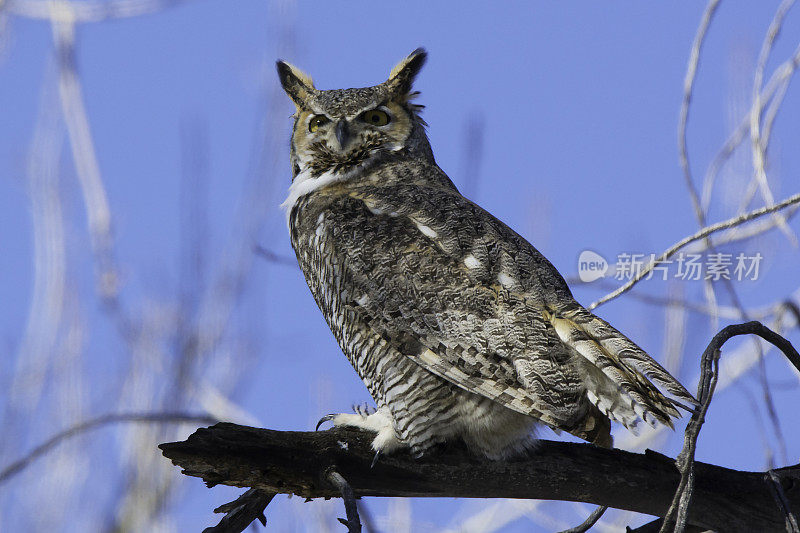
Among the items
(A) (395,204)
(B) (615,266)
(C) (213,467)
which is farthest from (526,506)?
(C) (213,467)

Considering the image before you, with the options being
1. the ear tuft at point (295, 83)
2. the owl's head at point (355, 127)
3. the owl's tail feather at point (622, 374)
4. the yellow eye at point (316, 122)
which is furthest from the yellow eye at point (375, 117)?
Result: the owl's tail feather at point (622, 374)

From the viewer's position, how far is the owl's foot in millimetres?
2410

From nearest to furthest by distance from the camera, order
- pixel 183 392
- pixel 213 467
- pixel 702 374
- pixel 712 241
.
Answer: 1. pixel 702 374
2. pixel 213 467
3. pixel 712 241
4. pixel 183 392

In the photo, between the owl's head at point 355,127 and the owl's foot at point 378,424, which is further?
the owl's head at point 355,127

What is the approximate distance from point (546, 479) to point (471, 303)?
51 centimetres

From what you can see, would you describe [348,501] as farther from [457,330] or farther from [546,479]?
[457,330]

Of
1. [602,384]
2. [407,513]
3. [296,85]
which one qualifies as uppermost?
[296,85]

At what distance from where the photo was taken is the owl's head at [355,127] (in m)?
3.26

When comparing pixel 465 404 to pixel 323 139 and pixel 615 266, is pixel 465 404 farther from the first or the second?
pixel 323 139

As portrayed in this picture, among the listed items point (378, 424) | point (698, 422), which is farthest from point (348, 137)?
point (698, 422)

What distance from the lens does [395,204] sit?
288 centimetres

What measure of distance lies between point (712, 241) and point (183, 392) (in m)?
2.05

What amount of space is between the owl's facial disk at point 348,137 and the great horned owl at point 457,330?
0.74 feet

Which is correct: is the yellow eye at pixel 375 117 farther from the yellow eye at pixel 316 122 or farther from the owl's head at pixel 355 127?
the yellow eye at pixel 316 122
